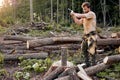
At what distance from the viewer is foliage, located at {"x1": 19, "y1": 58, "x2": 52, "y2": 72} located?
31.2 feet

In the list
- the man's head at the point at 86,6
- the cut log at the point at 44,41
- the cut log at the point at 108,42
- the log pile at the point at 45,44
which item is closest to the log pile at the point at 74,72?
the man's head at the point at 86,6

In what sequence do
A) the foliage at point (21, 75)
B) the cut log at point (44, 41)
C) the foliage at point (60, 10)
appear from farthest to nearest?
the foliage at point (60, 10), the cut log at point (44, 41), the foliage at point (21, 75)

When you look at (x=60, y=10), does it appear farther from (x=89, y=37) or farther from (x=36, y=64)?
(x=89, y=37)

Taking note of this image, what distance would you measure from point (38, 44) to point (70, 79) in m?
3.08

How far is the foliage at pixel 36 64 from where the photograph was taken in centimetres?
950

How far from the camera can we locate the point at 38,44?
1077cm

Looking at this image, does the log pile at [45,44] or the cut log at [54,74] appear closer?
the cut log at [54,74]

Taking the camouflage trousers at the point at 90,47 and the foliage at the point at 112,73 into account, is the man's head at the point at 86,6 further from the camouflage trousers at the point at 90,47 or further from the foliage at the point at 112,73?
the foliage at the point at 112,73

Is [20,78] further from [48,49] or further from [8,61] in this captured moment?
[48,49]

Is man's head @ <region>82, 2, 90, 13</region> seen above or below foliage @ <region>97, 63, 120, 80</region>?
above

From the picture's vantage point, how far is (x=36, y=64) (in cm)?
967

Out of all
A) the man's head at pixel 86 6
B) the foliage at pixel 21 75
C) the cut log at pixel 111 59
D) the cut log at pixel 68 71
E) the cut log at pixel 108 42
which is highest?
the man's head at pixel 86 6

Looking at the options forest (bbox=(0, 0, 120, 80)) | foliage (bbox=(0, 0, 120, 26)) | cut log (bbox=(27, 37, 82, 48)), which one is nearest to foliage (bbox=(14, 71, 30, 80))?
forest (bbox=(0, 0, 120, 80))

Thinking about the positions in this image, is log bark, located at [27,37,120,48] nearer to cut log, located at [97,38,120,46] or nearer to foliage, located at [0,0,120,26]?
cut log, located at [97,38,120,46]
